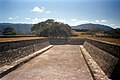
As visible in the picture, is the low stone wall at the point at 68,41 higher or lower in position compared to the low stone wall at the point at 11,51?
lower

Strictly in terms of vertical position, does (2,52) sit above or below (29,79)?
above

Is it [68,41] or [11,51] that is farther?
[68,41]

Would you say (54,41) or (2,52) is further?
(54,41)

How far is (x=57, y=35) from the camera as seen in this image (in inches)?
1661

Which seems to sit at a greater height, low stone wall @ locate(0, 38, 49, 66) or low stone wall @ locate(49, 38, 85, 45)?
low stone wall @ locate(0, 38, 49, 66)

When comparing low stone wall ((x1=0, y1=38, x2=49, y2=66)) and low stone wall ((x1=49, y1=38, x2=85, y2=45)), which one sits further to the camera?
low stone wall ((x1=49, y1=38, x2=85, y2=45))

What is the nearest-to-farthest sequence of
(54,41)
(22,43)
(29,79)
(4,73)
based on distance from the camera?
1. (29,79)
2. (4,73)
3. (22,43)
4. (54,41)

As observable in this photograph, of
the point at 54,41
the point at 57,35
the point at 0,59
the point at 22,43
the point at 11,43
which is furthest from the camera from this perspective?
the point at 57,35

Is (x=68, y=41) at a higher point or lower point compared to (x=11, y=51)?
lower

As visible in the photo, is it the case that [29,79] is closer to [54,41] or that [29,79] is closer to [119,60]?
[119,60]

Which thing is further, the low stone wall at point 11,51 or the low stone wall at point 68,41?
the low stone wall at point 68,41

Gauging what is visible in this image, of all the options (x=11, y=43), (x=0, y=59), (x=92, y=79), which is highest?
(x=11, y=43)

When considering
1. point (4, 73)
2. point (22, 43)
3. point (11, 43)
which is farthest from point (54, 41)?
point (4, 73)

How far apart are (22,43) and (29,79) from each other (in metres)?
7.51
